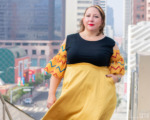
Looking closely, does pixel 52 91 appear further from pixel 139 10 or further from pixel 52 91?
pixel 139 10

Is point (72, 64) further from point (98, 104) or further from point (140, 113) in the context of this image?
point (140, 113)

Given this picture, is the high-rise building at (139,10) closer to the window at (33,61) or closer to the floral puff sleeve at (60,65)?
the window at (33,61)

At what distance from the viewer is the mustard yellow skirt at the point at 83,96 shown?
3.76ft

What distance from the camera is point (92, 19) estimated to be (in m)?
1.22

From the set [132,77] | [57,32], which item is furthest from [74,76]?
[57,32]

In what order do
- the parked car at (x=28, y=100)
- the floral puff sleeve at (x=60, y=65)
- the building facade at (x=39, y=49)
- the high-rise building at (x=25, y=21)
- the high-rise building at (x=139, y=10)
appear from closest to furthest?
the floral puff sleeve at (x=60, y=65) < the high-rise building at (x=139, y=10) < the building facade at (x=39, y=49) < the high-rise building at (x=25, y=21) < the parked car at (x=28, y=100)

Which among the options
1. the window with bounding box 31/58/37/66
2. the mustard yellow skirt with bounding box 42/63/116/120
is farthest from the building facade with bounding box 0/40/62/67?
the mustard yellow skirt with bounding box 42/63/116/120

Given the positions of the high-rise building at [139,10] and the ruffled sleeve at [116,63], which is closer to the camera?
the ruffled sleeve at [116,63]

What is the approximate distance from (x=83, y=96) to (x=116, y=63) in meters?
0.22

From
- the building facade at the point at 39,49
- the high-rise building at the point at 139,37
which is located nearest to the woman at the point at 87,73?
the building facade at the point at 39,49

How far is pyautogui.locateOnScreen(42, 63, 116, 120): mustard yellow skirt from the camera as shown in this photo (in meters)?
1.15

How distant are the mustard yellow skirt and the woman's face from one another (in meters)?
0.17

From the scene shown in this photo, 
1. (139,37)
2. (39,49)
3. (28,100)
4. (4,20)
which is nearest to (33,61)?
(39,49)

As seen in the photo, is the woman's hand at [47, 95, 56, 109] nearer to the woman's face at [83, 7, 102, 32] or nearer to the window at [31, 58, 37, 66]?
the woman's face at [83, 7, 102, 32]
